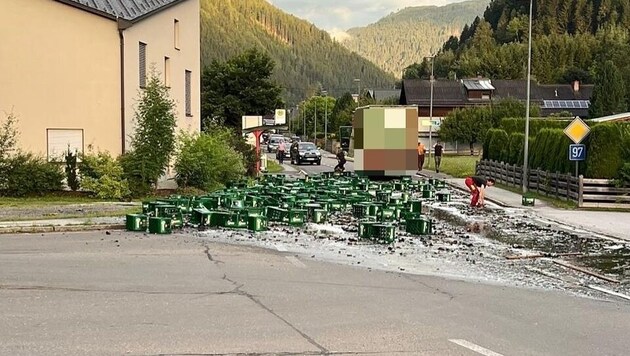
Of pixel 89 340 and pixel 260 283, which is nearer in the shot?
pixel 89 340

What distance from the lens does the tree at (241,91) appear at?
65.5 metres

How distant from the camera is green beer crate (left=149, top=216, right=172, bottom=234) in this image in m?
16.8

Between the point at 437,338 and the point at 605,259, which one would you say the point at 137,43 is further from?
the point at 437,338

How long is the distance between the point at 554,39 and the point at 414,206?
136 metres

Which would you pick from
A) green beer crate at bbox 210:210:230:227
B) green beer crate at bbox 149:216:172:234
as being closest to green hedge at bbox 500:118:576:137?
green beer crate at bbox 210:210:230:227

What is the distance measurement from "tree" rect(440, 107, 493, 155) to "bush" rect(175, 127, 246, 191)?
171ft

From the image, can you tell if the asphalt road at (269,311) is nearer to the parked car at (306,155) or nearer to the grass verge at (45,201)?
the grass verge at (45,201)

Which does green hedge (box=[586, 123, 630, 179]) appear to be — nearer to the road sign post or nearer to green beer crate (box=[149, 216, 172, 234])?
the road sign post

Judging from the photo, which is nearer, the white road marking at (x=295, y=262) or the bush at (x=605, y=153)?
the white road marking at (x=295, y=262)

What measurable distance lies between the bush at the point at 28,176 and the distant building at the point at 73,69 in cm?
182

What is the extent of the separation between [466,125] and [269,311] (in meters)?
73.1

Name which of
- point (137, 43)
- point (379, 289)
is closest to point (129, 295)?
point (379, 289)

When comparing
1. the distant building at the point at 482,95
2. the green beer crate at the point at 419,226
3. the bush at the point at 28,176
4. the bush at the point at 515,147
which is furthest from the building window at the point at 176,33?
the distant building at the point at 482,95

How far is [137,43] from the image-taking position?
31234 mm
